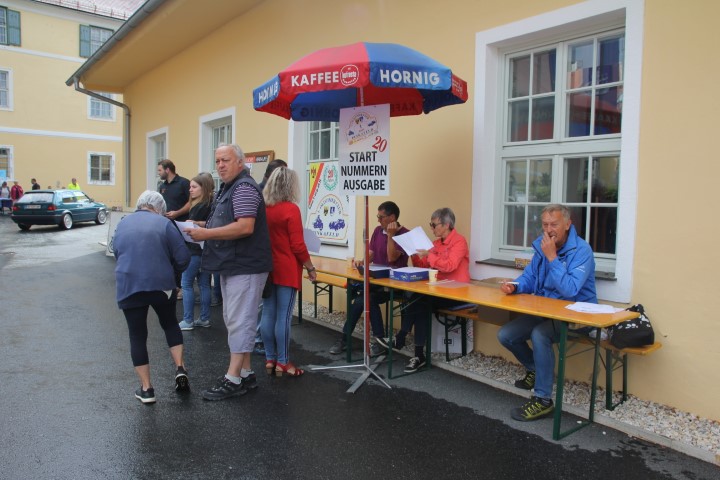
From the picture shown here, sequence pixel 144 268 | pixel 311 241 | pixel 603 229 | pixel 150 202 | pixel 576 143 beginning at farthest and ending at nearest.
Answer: pixel 311 241, pixel 576 143, pixel 603 229, pixel 150 202, pixel 144 268

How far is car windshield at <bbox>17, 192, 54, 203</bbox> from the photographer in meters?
18.8

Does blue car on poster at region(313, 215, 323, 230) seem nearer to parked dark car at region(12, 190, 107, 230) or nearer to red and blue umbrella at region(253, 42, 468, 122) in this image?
red and blue umbrella at region(253, 42, 468, 122)

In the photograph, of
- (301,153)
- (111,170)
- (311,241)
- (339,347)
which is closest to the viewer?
(311,241)

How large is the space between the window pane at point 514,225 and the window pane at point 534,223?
0.06 metres

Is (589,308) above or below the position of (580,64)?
below

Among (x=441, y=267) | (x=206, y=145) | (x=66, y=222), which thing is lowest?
(x=66, y=222)

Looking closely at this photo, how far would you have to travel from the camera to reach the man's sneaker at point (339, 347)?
5.35 metres

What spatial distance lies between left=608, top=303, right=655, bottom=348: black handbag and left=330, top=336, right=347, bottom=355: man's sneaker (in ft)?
8.56

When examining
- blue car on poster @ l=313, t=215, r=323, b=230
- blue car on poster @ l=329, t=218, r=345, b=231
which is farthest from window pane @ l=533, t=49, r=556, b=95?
blue car on poster @ l=313, t=215, r=323, b=230

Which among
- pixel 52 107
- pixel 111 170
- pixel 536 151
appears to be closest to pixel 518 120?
pixel 536 151

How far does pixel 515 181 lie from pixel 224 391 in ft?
10.1

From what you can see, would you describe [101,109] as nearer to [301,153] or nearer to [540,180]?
[301,153]

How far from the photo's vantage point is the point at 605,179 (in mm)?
4320

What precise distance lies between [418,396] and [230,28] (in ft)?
24.1
